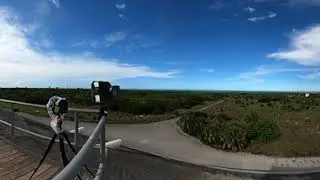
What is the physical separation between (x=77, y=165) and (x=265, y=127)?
2095 centimetres

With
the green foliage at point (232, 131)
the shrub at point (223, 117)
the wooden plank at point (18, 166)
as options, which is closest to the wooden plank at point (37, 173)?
the wooden plank at point (18, 166)

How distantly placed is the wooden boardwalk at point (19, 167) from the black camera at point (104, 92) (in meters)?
2.67

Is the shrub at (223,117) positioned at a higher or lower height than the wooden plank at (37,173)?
lower

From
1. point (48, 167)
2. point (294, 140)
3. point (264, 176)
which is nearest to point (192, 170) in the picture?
point (264, 176)

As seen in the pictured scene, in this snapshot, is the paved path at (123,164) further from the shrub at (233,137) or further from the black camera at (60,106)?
the shrub at (233,137)

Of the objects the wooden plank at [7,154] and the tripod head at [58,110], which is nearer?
the tripod head at [58,110]

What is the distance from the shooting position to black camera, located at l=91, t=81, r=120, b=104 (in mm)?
2984

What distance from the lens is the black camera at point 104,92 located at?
2.98 meters

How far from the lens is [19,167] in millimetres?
6008

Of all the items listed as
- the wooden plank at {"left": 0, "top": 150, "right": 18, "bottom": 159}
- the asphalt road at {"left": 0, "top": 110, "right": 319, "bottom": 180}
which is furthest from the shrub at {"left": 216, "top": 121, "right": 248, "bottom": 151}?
the wooden plank at {"left": 0, "top": 150, "right": 18, "bottom": 159}

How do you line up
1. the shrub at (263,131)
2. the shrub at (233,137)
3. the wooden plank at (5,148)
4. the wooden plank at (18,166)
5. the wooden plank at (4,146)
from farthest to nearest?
the shrub at (263,131) < the shrub at (233,137) < the wooden plank at (4,146) < the wooden plank at (5,148) < the wooden plank at (18,166)

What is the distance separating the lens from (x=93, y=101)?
10.3 ft

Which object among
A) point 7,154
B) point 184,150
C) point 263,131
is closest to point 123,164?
point 7,154

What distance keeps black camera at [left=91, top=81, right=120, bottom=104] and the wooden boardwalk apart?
2668 mm
